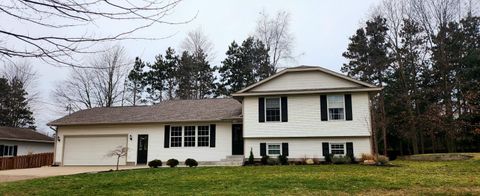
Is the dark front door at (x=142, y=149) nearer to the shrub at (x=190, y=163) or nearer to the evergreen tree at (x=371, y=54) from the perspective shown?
the shrub at (x=190, y=163)

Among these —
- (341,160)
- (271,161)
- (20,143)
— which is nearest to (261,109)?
(271,161)

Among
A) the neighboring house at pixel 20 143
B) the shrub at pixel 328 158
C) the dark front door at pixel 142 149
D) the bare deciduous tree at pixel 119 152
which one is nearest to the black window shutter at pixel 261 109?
the shrub at pixel 328 158

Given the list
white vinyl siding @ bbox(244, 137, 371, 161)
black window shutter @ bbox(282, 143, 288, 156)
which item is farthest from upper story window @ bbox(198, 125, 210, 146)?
black window shutter @ bbox(282, 143, 288, 156)

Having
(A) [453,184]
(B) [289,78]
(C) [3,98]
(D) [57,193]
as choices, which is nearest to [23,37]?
(D) [57,193]

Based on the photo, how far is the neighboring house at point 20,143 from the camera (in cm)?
2950

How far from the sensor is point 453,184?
11109 mm

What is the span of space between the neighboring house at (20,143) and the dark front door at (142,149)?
10.7 meters

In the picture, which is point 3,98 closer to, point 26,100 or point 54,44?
Result: point 26,100

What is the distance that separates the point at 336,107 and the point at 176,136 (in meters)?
9.49

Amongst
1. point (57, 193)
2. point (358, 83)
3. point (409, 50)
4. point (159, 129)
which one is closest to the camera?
point (57, 193)

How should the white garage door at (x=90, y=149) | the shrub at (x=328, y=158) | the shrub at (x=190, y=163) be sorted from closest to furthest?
the shrub at (x=328, y=158), the shrub at (x=190, y=163), the white garage door at (x=90, y=149)

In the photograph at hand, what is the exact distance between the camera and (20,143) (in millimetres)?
31312

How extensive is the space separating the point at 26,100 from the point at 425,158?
41877 millimetres

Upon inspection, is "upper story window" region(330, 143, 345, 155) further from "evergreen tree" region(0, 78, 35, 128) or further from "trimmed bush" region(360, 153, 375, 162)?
"evergreen tree" region(0, 78, 35, 128)
